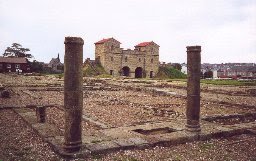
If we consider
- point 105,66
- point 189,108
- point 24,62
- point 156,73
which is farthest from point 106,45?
point 189,108

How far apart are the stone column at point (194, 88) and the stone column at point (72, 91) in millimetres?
3599

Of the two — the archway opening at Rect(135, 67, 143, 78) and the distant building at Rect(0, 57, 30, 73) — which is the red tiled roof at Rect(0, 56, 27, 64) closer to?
the distant building at Rect(0, 57, 30, 73)

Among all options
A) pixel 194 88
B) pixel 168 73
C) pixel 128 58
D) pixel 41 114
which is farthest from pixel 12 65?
pixel 194 88

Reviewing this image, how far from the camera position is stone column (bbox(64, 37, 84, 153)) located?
630 centimetres

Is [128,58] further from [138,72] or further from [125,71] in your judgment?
[138,72]

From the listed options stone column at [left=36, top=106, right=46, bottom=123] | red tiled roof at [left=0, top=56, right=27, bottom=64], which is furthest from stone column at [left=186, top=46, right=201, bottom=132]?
red tiled roof at [left=0, top=56, right=27, bottom=64]

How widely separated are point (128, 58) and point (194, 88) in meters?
59.2

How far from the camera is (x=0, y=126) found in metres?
8.85

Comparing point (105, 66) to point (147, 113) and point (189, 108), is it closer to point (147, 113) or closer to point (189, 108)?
point (147, 113)

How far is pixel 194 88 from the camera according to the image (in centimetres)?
825

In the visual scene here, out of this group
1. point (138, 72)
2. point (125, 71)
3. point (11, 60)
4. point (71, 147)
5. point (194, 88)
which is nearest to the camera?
point (71, 147)

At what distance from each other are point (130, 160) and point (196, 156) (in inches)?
64.7

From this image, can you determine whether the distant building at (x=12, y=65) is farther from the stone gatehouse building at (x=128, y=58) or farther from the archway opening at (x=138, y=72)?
the archway opening at (x=138, y=72)

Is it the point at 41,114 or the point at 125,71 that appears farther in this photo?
the point at 125,71
